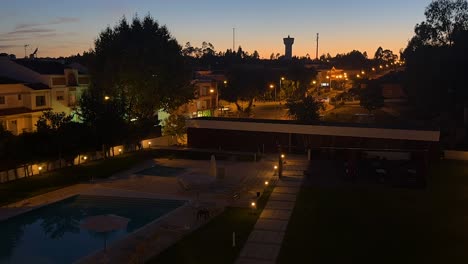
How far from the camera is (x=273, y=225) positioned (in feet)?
65.6

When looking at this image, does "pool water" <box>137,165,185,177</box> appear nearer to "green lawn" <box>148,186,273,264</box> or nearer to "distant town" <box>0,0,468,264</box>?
"distant town" <box>0,0,468,264</box>

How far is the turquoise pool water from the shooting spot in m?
18.3

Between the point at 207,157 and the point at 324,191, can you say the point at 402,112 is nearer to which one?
the point at 207,157

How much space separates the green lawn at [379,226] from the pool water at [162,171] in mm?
10720

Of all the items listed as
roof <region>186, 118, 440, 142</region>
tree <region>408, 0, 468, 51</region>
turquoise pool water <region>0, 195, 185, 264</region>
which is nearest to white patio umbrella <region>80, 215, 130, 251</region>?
turquoise pool water <region>0, 195, 185, 264</region>

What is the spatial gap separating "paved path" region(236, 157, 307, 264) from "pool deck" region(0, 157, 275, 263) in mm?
1508

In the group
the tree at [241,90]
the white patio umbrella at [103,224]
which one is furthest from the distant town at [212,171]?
the tree at [241,90]

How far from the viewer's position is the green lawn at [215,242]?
16.1 m

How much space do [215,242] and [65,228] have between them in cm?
873

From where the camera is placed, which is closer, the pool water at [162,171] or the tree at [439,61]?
the pool water at [162,171]

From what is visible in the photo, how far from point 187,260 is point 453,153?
2814 cm

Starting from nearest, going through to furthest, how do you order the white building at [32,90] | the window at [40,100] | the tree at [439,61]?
1. the white building at [32,90]
2. the window at [40,100]
3. the tree at [439,61]

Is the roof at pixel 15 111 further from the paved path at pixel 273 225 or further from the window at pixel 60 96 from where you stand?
the paved path at pixel 273 225

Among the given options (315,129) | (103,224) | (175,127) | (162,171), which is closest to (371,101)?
(315,129)
